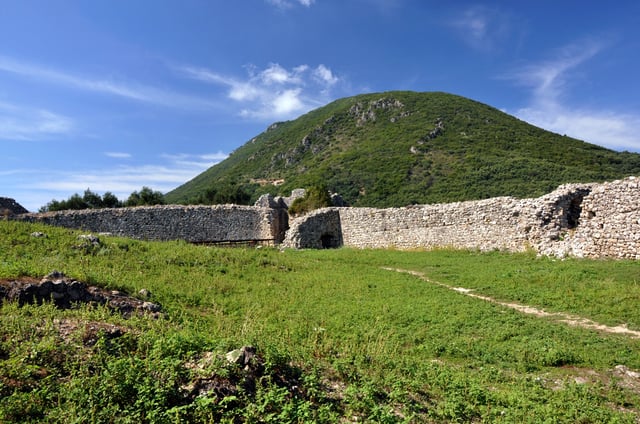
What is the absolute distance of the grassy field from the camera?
12.8 ft

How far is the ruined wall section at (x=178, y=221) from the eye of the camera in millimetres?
23498

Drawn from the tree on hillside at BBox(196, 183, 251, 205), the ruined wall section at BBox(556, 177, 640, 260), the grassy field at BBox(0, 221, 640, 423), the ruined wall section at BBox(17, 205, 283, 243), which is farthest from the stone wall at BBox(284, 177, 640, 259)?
the tree on hillside at BBox(196, 183, 251, 205)

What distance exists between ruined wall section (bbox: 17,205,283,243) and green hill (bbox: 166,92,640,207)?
20.8 m

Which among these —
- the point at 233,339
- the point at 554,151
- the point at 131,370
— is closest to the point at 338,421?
the point at 233,339

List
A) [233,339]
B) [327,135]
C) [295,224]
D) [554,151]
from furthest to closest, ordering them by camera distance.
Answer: [327,135] → [554,151] → [295,224] → [233,339]

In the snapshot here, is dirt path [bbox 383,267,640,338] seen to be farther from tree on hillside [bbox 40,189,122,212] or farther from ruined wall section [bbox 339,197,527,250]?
tree on hillside [bbox 40,189,122,212]

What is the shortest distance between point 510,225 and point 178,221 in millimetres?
21337

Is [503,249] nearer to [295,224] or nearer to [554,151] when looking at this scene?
[295,224]

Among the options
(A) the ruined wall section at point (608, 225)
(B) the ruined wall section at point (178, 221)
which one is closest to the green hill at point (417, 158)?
(B) the ruined wall section at point (178, 221)

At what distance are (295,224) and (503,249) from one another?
1340 centimetres

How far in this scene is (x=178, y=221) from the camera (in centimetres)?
2628

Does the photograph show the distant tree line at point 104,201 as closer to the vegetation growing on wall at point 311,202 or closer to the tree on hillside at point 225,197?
the tree on hillside at point 225,197

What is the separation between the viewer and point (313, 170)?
6228 cm

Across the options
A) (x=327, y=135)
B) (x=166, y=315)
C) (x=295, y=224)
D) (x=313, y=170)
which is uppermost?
(x=327, y=135)
